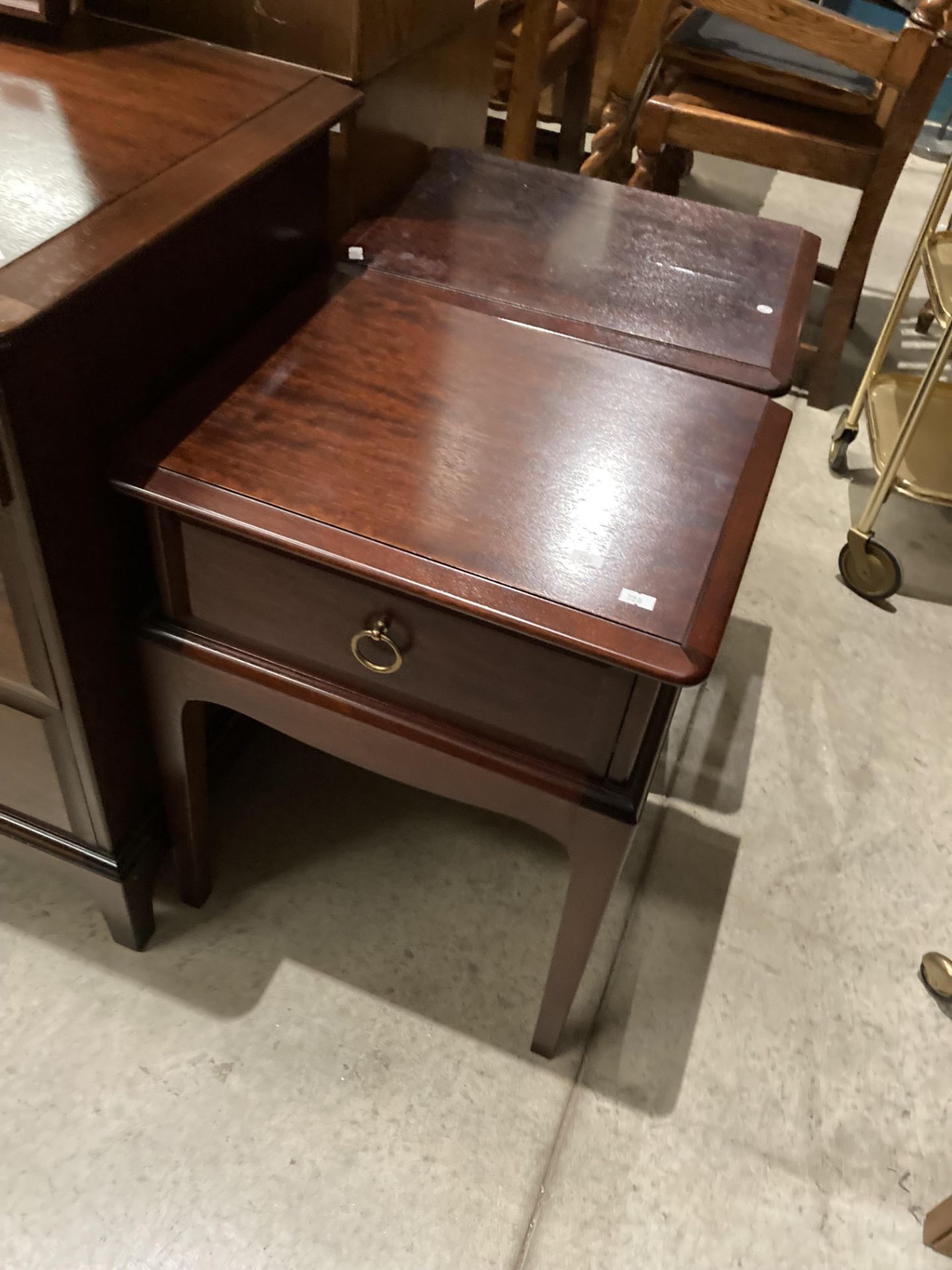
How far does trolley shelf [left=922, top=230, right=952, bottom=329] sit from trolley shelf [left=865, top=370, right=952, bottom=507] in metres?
0.02

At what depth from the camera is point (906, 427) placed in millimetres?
1507

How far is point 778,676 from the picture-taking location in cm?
151


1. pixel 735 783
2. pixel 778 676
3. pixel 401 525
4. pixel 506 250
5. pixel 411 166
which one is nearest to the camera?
pixel 401 525

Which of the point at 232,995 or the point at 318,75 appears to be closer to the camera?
the point at 318,75

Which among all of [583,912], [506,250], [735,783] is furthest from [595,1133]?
[506,250]

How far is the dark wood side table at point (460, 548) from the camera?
68cm

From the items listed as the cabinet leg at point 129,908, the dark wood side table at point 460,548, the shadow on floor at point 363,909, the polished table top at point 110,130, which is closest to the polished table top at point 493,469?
the dark wood side table at point 460,548

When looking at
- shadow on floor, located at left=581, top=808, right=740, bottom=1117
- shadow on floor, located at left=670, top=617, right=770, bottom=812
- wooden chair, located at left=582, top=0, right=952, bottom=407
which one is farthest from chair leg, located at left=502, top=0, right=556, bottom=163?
shadow on floor, located at left=581, top=808, right=740, bottom=1117

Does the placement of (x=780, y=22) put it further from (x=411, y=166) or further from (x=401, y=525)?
(x=401, y=525)

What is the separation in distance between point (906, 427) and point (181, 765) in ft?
3.95

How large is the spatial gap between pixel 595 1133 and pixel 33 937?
658 mm

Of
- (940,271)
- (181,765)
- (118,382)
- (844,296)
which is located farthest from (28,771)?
(844,296)

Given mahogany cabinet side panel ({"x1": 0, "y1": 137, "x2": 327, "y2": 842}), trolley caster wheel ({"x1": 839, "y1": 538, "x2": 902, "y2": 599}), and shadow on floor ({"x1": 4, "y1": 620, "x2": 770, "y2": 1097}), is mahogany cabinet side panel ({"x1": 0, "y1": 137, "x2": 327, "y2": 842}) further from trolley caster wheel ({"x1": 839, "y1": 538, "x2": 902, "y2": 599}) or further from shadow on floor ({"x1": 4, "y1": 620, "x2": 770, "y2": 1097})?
trolley caster wheel ({"x1": 839, "y1": 538, "x2": 902, "y2": 599})

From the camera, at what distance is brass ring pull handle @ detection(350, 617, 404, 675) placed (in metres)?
0.73
